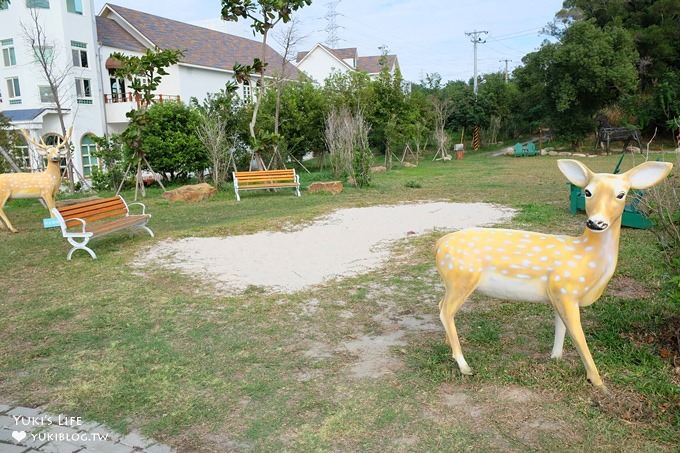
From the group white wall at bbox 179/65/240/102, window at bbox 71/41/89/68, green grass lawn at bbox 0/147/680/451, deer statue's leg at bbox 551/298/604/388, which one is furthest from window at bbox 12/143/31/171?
deer statue's leg at bbox 551/298/604/388

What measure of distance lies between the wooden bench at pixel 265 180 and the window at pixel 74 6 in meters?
14.0

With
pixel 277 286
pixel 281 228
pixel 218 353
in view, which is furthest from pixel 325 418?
pixel 281 228

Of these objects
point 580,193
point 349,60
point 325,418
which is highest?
point 349,60

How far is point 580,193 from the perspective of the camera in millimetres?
→ 9070

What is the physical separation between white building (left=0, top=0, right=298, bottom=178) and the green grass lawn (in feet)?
54.9

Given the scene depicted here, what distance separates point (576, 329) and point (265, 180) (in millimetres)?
11417

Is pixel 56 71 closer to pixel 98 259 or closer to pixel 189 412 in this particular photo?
pixel 98 259

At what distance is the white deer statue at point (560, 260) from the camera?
10.2 ft

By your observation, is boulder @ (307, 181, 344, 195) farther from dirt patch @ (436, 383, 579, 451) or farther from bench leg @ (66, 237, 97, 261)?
dirt patch @ (436, 383, 579, 451)

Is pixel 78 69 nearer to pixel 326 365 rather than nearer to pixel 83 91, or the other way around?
pixel 83 91

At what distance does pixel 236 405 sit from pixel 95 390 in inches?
40.8

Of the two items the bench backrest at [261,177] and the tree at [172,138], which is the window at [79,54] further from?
the bench backrest at [261,177]

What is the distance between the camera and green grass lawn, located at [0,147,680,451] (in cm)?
294

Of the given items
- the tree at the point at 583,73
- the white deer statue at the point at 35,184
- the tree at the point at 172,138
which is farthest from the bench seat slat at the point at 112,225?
the tree at the point at 583,73
